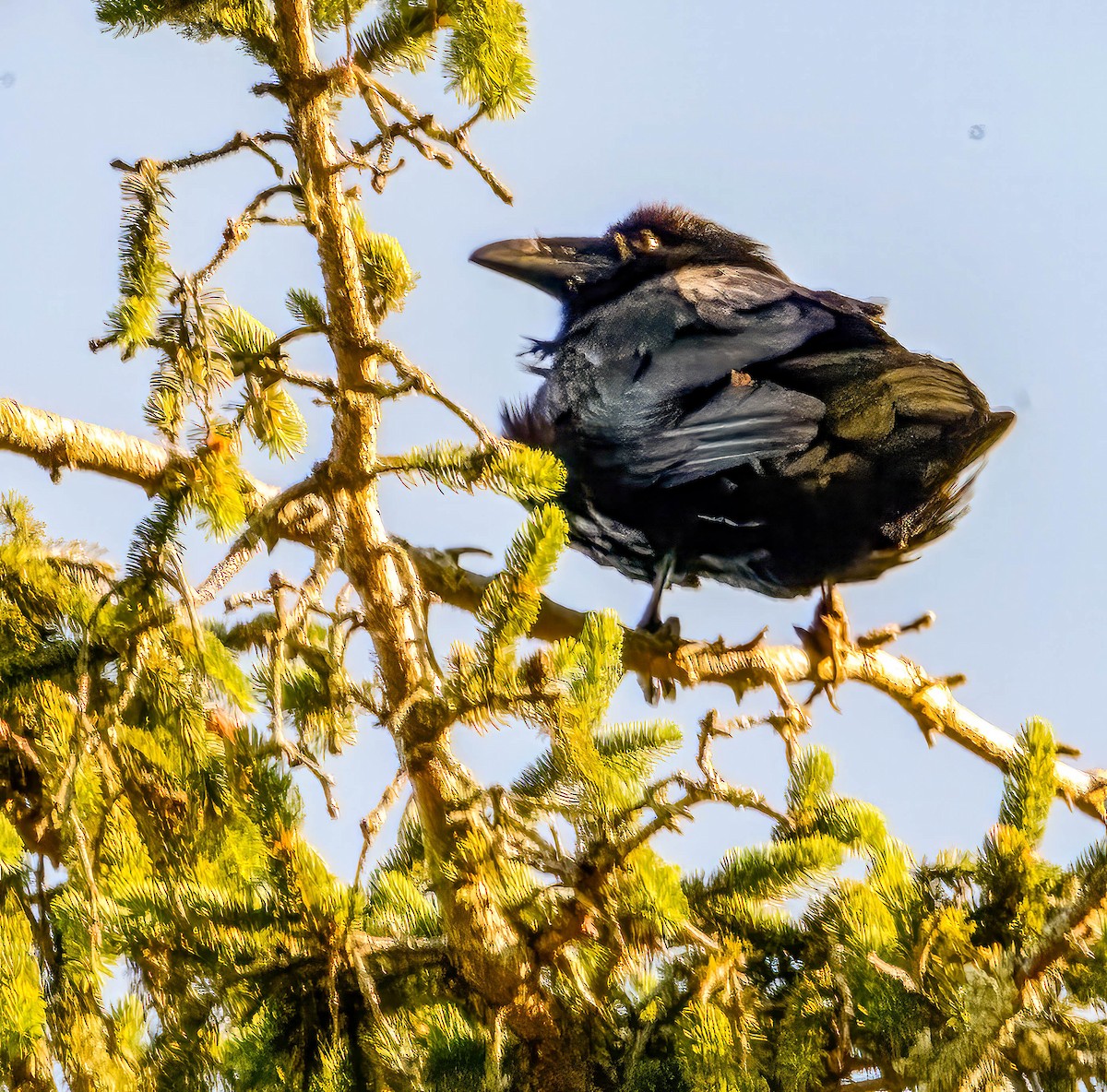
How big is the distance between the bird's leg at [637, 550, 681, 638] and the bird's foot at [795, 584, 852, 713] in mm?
331

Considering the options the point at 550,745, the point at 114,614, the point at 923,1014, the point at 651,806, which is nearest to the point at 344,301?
the point at 114,614

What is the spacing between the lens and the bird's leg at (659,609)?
269 centimetres

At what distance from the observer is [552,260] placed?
2.88 meters

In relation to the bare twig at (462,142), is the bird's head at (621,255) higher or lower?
higher

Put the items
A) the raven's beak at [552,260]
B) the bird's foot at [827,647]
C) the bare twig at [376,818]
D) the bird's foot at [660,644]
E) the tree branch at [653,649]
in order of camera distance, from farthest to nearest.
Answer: the raven's beak at [552,260] < the bird's foot at [827,647] < the bird's foot at [660,644] < the tree branch at [653,649] < the bare twig at [376,818]

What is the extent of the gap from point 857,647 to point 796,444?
604 mm

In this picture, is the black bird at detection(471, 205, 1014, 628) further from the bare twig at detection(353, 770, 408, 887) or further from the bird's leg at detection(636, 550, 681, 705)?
the bare twig at detection(353, 770, 408, 887)

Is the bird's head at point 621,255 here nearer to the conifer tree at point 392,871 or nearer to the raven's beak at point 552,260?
the raven's beak at point 552,260

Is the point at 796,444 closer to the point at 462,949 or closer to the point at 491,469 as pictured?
the point at 491,469

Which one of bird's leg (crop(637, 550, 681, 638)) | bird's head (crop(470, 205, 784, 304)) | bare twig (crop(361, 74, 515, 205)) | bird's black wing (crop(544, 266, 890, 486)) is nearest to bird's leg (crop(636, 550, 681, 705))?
bird's leg (crop(637, 550, 681, 638))

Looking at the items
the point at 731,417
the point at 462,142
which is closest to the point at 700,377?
the point at 731,417

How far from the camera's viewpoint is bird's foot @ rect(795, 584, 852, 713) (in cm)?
275

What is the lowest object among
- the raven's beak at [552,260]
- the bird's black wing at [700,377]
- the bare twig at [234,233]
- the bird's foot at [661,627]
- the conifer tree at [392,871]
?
the conifer tree at [392,871]

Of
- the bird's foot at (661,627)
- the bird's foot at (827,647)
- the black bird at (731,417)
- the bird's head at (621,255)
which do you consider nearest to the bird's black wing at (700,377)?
the black bird at (731,417)
